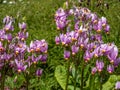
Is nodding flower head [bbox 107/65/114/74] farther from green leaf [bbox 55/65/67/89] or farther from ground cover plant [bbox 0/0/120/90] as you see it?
green leaf [bbox 55/65/67/89]

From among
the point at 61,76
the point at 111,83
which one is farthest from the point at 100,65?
the point at 61,76

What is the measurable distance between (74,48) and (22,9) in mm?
5608

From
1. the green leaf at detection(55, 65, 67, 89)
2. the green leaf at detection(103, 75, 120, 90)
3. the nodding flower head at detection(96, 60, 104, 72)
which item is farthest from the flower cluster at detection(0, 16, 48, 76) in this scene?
the green leaf at detection(103, 75, 120, 90)

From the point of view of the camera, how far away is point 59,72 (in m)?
4.69

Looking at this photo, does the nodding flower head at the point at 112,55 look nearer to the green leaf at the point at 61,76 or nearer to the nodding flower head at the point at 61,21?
the nodding flower head at the point at 61,21

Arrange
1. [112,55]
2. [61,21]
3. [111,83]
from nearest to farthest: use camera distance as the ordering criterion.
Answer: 1. [112,55]
2. [61,21]
3. [111,83]

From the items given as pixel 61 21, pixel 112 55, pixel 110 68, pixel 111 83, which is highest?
pixel 61 21

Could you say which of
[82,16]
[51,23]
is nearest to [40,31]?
[51,23]

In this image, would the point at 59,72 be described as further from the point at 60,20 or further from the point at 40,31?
the point at 40,31

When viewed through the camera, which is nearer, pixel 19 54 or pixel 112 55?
pixel 112 55

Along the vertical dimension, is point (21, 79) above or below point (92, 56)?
below

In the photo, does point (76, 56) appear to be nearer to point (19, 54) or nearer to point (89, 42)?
point (89, 42)

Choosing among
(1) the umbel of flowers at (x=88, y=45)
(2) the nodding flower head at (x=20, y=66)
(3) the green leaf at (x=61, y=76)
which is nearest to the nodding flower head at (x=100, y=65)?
(1) the umbel of flowers at (x=88, y=45)

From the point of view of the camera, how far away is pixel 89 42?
155 inches
